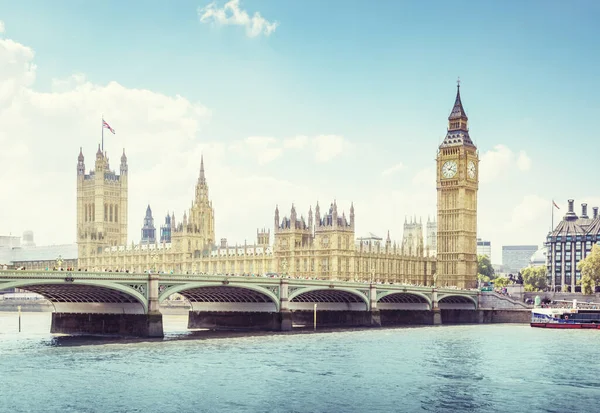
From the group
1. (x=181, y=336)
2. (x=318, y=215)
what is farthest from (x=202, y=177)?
(x=181, y=336)

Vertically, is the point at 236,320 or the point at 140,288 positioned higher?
the point at 140,288

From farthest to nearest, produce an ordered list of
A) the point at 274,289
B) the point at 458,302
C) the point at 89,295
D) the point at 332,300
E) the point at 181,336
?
the point at 458,302
the point at 332,300
the point at 274,289
the point at 181,336
the point at 89,295

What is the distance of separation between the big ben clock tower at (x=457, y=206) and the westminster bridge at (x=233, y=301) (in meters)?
21.7

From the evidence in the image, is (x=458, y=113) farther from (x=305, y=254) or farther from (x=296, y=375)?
(x=296, y=375)

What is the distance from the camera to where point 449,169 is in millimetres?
156625

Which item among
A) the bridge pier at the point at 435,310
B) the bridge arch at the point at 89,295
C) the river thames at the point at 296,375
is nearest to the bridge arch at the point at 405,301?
the bridge pier at the point at 435,310

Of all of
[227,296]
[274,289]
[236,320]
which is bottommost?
[236,320]

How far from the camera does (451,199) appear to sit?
156m

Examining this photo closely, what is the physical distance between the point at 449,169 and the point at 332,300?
51052mm

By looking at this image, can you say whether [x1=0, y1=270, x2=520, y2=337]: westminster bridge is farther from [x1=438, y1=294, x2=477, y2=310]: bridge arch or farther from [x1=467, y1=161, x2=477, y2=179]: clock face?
[x1=467, y1=161, x2=477, y2=179]: clock face

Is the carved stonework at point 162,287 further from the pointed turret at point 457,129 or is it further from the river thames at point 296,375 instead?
the pointed turret at point 457,129

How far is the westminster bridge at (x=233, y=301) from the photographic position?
78.2m

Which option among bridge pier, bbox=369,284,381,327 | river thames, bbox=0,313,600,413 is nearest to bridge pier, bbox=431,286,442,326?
bridge pier, bbox=369,284,381,327

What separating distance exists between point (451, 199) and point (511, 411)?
112 m
